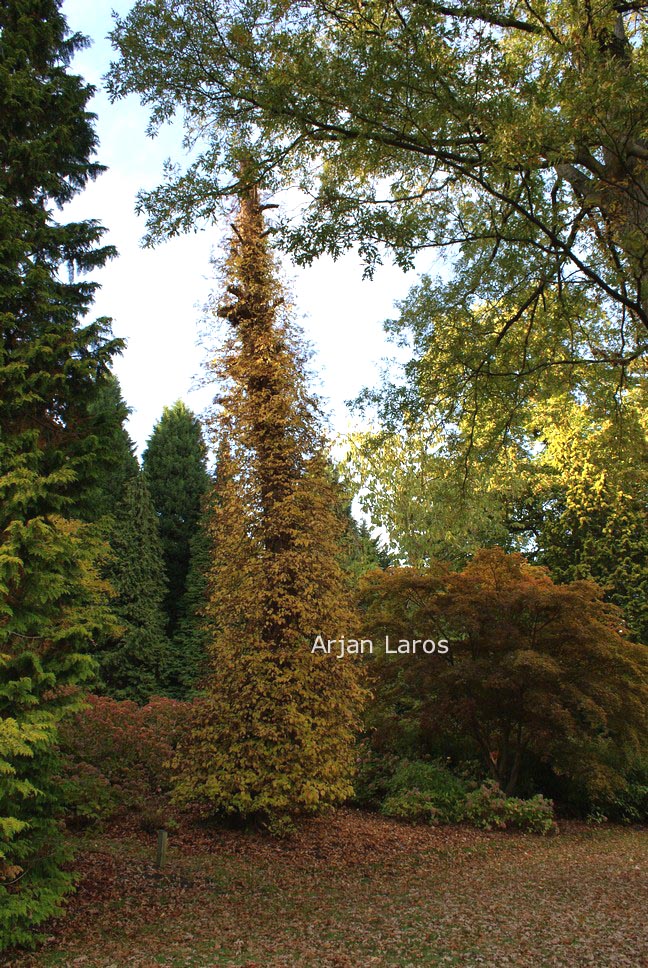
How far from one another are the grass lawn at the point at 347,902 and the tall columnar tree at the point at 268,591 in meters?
0.74

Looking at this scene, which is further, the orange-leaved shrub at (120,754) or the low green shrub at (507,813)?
the low green shrub at (507,813)

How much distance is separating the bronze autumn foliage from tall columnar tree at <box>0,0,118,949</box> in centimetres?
608

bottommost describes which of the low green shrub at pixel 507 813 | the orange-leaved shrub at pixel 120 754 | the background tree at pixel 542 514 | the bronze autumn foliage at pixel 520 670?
the low green shrub at pixel 507 813

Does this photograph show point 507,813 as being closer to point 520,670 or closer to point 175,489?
point 520,670

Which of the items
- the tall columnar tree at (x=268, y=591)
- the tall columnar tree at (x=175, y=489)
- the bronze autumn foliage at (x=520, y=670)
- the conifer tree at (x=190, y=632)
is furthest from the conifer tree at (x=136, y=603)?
the bronze autumn foliage at (x=520, y=670)

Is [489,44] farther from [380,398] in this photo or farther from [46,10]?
[46,10]

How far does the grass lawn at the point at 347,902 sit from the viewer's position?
182 inches

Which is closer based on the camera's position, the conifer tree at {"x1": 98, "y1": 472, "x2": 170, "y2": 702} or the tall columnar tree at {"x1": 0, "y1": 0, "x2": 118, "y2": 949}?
the tall columnar tree at {"x1": 0, "y1": 0, "x2": 118, "y2": 949}

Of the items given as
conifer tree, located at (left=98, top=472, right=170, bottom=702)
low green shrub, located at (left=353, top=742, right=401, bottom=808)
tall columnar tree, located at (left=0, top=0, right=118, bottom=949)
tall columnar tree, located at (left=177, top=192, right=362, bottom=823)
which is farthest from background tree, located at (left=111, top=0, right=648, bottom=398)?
conifer tree, located at (left=98, top=472, right=170, bottom=702)

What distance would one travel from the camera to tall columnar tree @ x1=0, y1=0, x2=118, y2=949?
4684 mm

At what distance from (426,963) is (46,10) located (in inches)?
318

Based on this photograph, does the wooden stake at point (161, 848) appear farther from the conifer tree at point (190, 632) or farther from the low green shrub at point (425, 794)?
the conifer tree at point (190, 632)

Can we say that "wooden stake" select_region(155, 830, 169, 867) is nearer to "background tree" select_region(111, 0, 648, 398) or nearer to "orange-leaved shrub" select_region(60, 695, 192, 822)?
"orange-leaved shrub" select_region(60, 695, 192, 822)

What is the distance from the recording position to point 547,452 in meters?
18.3
